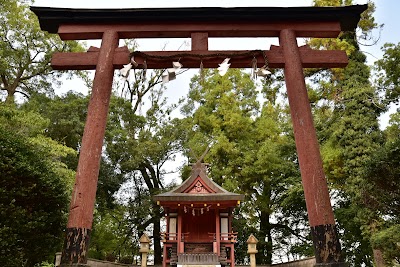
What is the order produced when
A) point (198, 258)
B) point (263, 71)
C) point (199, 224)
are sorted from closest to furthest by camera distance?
1. point (263, 71)
2. point (198, 258)
3. point (199, 224)

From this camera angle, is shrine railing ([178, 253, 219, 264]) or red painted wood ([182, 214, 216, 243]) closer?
shrine railing ([178, 253, 219, 264])

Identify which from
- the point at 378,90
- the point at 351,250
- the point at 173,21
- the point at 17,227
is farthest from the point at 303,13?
the point at 351,250

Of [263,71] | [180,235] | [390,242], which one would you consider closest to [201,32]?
[263,71]

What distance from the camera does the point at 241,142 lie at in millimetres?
20734

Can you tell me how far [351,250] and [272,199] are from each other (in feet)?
17.1

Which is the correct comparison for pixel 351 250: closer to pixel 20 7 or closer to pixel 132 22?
pixel 132 22

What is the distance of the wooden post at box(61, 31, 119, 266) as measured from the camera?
4.73 meters

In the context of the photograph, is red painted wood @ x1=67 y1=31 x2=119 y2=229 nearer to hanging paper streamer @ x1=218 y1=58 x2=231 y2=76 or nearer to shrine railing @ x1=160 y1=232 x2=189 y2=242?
hanging paper streamer @ x1=218 y1=58 x2=231 y2=76

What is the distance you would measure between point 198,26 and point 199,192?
1000 cm

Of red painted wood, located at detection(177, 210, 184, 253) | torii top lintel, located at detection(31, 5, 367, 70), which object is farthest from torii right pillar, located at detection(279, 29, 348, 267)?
red painted wood, located at detection(177, 210, 184, 253)

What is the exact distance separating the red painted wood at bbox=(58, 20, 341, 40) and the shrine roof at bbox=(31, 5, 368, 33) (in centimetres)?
7

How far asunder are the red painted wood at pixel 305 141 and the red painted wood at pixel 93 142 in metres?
3.05

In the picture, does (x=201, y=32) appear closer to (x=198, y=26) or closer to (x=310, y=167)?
(x=198, y=26)

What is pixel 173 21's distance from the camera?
620 cm
